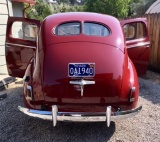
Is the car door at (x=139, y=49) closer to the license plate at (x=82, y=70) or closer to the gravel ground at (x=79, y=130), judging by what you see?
the gravel ground at (x=79, y=130)

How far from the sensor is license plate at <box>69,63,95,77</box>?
3.08 meters

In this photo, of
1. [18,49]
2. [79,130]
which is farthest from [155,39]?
[79,130]

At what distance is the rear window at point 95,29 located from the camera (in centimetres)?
362

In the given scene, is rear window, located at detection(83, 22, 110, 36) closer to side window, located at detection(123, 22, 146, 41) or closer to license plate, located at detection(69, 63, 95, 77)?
license plate, located at detection(69, 63, 95, 77)

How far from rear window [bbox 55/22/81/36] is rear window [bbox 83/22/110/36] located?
116 mm

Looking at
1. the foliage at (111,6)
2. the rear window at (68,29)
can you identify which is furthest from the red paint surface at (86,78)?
the foliage at (111,6)

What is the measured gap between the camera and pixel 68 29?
145 inches

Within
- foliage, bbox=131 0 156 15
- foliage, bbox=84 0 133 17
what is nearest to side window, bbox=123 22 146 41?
foliage, bbox=84 0 133 17

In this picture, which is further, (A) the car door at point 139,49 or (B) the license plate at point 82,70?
(A) the car door at point 139,49

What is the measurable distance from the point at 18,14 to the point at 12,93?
454 cm

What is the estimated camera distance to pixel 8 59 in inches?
178

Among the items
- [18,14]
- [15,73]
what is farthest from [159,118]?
[18,14]

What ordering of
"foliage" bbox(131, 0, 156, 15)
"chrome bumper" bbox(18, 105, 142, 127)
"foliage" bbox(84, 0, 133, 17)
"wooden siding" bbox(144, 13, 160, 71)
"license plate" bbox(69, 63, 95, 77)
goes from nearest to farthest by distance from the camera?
1. "chrome bumper" bbox(18, 105, 142, 127)
2. "license plate" bbox(69, 63, 95, 77)
3. "wooden siding" bbox(144, 13, 160, 71)
4. "foliage" bbox(84, 0, 133, 17)
5. "foliage" bbox(131, 0, 156, 15)

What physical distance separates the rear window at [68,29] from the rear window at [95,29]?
0.38 ft
